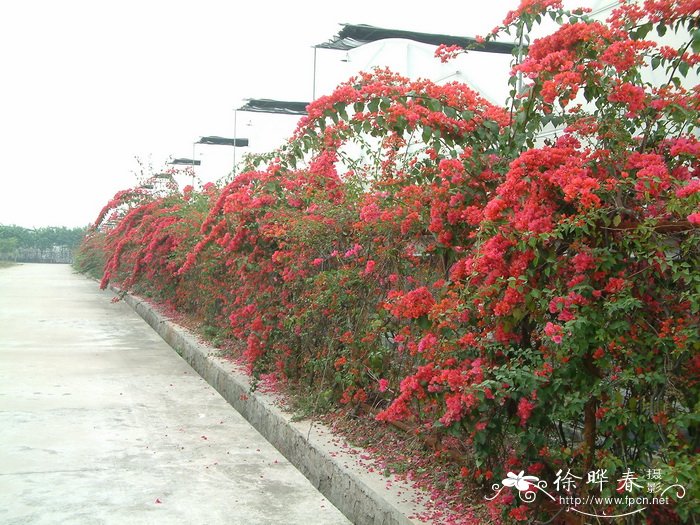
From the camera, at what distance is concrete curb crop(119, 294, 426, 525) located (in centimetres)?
369

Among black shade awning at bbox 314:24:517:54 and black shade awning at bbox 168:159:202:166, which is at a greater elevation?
black shade awning at bbox 314:24:517:54

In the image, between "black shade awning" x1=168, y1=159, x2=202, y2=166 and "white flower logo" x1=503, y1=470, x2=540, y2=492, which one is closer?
"white flower logo" x1=503, y1=470, x2=540, y2=492

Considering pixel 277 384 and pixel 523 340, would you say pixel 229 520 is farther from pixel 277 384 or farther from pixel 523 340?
pixel 277 384

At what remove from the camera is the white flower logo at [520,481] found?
10.1ft

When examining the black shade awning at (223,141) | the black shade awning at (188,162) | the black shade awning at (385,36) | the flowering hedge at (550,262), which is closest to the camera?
the flowering hedge at (550,262)

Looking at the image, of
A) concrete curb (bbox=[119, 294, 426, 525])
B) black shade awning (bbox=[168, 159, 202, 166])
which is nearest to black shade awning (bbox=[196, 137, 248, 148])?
black shade awning (bbox=[168, 159, 202, 166])

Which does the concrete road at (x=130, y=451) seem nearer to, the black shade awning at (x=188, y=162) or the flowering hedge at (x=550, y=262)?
the flowering hedge at (x=550, y=262)

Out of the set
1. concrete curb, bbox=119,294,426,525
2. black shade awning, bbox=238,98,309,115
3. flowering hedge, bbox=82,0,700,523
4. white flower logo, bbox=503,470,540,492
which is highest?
black shade awning, bbox=238,98,309,115

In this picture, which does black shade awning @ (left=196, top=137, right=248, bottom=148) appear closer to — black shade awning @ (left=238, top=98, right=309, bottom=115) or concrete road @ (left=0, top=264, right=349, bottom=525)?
black shade awning @ (left=238, top=98, right=309, bottom=115)

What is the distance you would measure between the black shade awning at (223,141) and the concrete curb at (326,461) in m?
14.2

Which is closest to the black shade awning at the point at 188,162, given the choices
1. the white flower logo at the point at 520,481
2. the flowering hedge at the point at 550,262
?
the flowering hedge at the point at 550,262

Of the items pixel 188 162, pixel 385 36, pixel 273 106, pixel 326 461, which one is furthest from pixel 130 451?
pixel 188 162

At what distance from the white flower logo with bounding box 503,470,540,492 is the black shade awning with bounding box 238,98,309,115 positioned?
15.7m

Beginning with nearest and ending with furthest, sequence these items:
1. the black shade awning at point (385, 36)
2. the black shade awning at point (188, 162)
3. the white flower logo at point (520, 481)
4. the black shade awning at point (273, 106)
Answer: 1. the white flower logo at point (520, 481)
2. the black shade awning at point (385, 36)
3. the black shade awning at point (273, 106)
4. the black shade awning at point (188, 162)
